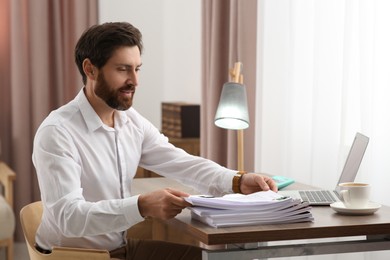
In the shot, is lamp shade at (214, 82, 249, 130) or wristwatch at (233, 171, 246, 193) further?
lamp shade at (214, 82, 249, 130)

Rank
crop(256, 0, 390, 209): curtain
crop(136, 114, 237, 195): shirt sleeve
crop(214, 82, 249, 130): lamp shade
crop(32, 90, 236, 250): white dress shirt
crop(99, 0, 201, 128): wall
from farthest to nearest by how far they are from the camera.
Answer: crop(99, 0, 201, 128): wall → crop(256, 0, 390, 209): curtain → crop(214, 82, 249, 130): lamp shade → crop(136, 114, 237, 195): shirt sleeve → crop(32, 90, 236, 250): white dress shirt

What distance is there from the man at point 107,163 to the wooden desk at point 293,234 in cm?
15

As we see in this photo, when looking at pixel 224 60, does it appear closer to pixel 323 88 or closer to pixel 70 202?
pixel 323 88

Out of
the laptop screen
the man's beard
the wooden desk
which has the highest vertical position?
the man's beard

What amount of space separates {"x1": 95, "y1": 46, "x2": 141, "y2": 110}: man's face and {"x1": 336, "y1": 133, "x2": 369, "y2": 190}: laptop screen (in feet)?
2.41

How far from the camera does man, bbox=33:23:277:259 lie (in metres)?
2.12

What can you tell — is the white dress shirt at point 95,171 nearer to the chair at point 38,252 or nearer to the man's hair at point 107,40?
the chair at point 38,252

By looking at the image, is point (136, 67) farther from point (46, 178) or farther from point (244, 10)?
point (244, 10)

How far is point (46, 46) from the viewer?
526 cm

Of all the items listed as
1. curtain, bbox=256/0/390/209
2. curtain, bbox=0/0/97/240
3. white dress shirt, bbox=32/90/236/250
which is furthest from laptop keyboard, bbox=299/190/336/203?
curtain, bbox=0/0/97/240

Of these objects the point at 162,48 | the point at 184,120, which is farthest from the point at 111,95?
the point at 162,48

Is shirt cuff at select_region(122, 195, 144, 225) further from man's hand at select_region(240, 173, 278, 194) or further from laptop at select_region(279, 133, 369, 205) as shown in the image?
laptop at select_region(279, 133, 369, 205)

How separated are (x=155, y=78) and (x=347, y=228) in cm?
371

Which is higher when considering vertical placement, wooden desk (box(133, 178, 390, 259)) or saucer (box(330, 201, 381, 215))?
saucer (box(330, 201, 381, 215))
